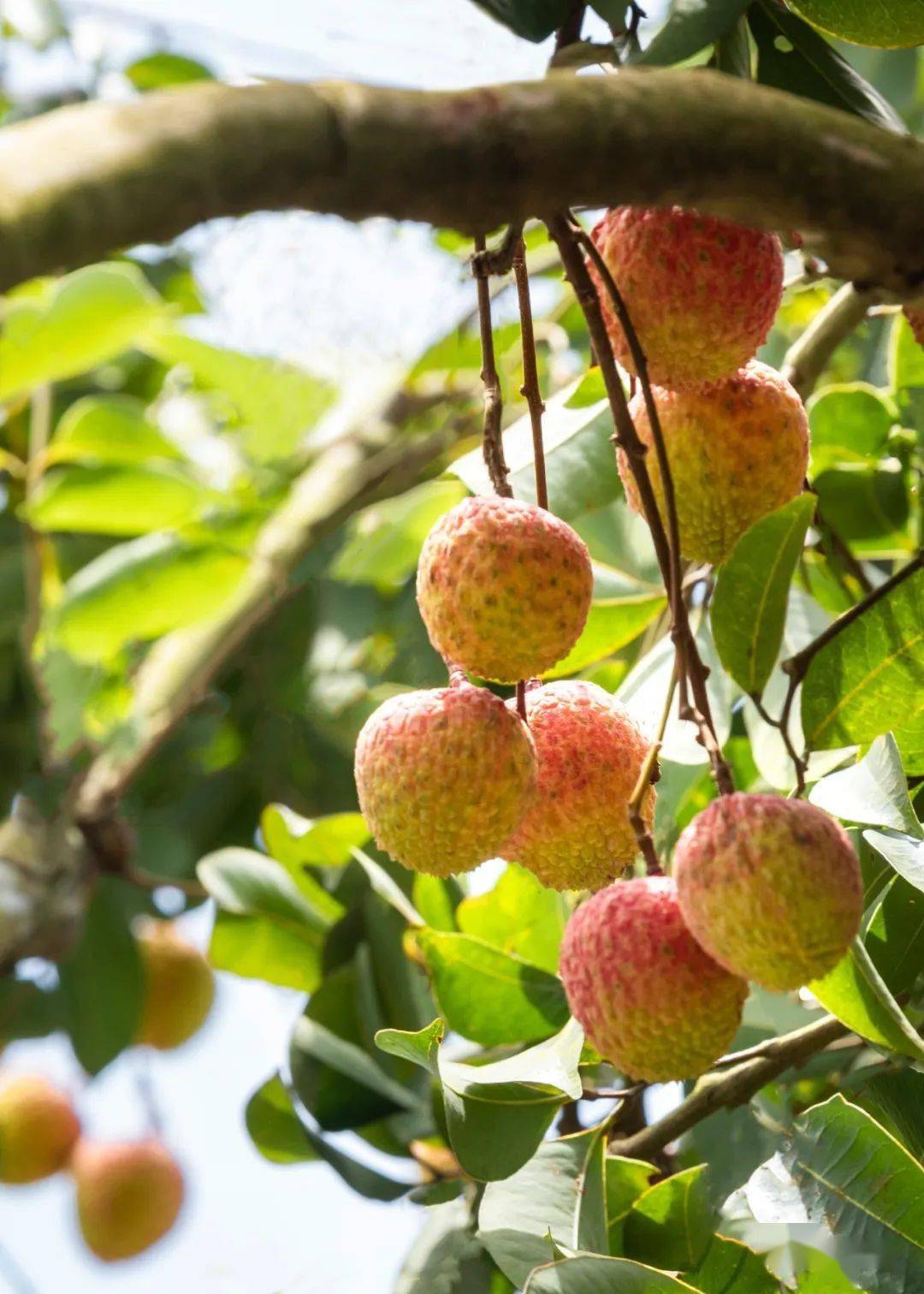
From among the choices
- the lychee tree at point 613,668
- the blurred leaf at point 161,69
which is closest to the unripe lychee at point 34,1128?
the lychee tree at point 613,668

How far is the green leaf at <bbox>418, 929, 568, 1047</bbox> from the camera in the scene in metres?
0.98

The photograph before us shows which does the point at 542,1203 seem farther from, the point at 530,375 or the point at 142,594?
the point at 142,594

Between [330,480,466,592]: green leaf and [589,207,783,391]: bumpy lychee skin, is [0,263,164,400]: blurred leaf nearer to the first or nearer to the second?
[330,480,466,592]: green leaf

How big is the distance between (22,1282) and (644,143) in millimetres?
1734

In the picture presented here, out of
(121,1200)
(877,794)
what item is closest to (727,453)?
(877,794)

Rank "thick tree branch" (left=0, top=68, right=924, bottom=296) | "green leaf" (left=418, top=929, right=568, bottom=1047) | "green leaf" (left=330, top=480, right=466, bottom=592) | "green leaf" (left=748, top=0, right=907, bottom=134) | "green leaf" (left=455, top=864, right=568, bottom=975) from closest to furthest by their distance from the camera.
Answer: "thick tree branch" (left=0, top=68, right=924, bottom=296), "green leaf" (left=748, top=0, right=907, bottom=134), "green leaf" (left=418, top=929, right=568, bottom=1047), "green leaf" (left=455, top=864, right=568, bottom=975), "green leaf" (left=330, top=480, right=466, bottom=592)

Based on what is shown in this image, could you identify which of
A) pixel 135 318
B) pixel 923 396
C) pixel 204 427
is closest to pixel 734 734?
pixel 923 396

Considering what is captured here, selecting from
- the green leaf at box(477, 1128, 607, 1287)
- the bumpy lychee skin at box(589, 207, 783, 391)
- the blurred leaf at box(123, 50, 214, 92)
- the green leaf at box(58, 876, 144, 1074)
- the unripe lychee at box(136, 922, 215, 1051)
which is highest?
the bumpy lychee skin at box(589, 207, 783, 391)

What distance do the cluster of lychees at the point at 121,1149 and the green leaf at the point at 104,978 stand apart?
0.28m

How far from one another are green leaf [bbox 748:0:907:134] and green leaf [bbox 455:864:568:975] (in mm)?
575

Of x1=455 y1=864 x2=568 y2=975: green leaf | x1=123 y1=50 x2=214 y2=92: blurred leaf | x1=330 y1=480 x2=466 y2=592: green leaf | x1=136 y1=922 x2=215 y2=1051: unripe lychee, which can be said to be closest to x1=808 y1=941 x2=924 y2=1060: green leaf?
x1=455 y1=864 x2=568 y2=975: green leaf

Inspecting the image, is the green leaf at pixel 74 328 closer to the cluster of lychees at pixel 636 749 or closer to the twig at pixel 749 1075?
the cluster of lychees at pixel 636 749

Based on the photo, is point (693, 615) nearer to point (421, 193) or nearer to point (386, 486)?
point (421, 193)

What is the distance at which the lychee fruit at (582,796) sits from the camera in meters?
0.76
